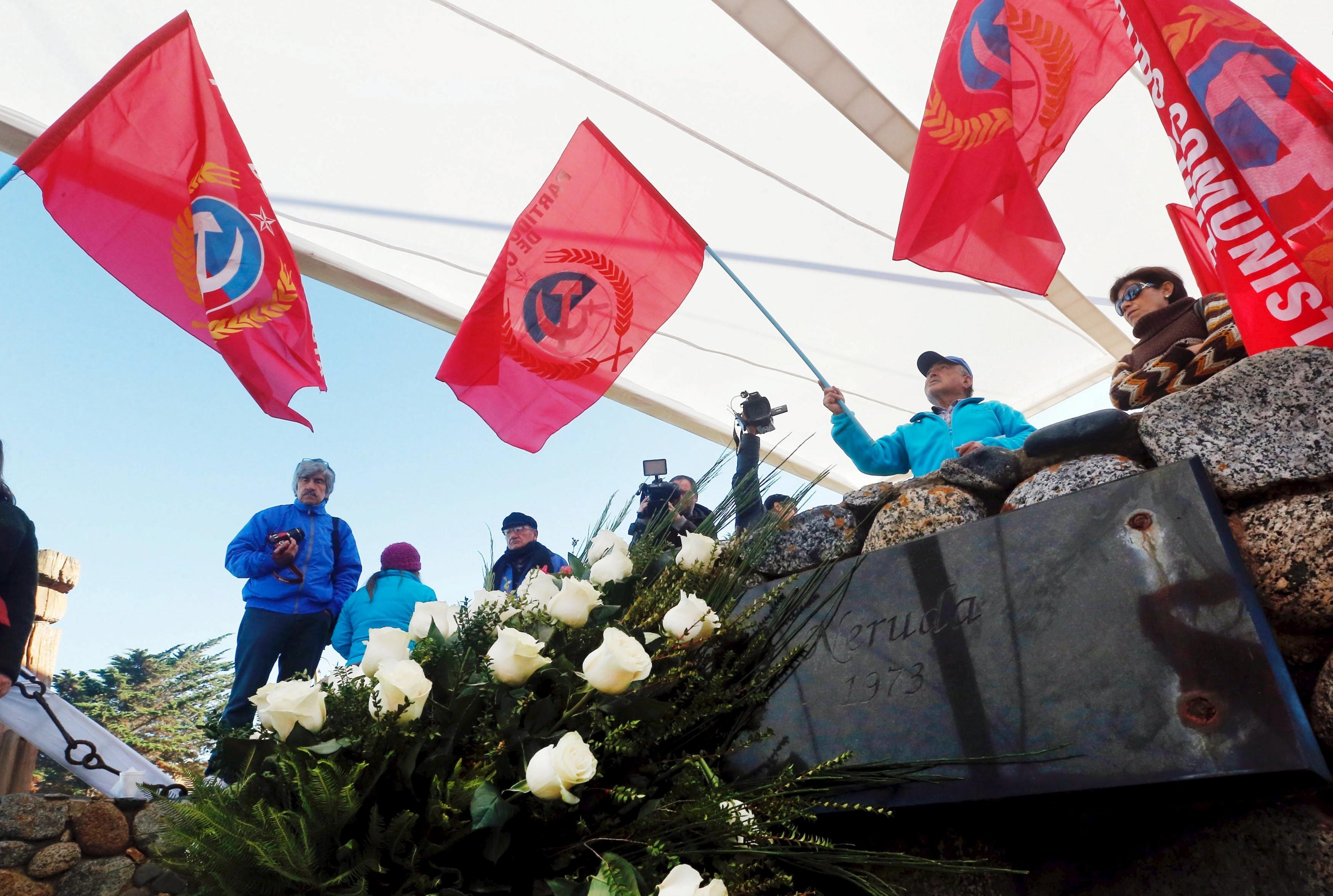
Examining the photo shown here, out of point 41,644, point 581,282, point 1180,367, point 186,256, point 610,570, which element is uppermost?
point 186,256

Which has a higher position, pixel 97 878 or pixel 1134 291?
pixel 1134 291

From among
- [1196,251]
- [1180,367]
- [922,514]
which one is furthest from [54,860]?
[1196,251]

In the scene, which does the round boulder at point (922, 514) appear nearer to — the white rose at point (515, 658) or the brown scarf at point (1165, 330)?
the white rose at point (515, 658)

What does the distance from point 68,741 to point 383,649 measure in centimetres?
241

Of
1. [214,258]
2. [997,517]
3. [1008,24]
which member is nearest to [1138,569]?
[997,517]

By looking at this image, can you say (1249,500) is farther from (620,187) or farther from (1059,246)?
(620,187)

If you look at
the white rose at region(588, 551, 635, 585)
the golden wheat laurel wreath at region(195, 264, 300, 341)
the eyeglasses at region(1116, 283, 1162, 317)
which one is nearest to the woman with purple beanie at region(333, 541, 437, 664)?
the golden wheat laurel wreath at region(195, 264, 300, 341)

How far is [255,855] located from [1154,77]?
264cm

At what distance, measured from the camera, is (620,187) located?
398 centimetres

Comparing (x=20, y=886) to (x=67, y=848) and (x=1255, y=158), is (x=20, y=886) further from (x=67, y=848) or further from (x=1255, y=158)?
(x=1255, y=158)

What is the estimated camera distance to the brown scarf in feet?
7.93

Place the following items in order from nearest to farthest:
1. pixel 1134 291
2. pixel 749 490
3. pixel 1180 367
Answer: pixel 749 490, pixel 1180 367, pixel 1134 291

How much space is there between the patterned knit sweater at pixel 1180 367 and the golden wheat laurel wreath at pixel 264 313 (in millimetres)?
3188

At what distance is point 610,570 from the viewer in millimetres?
1403
